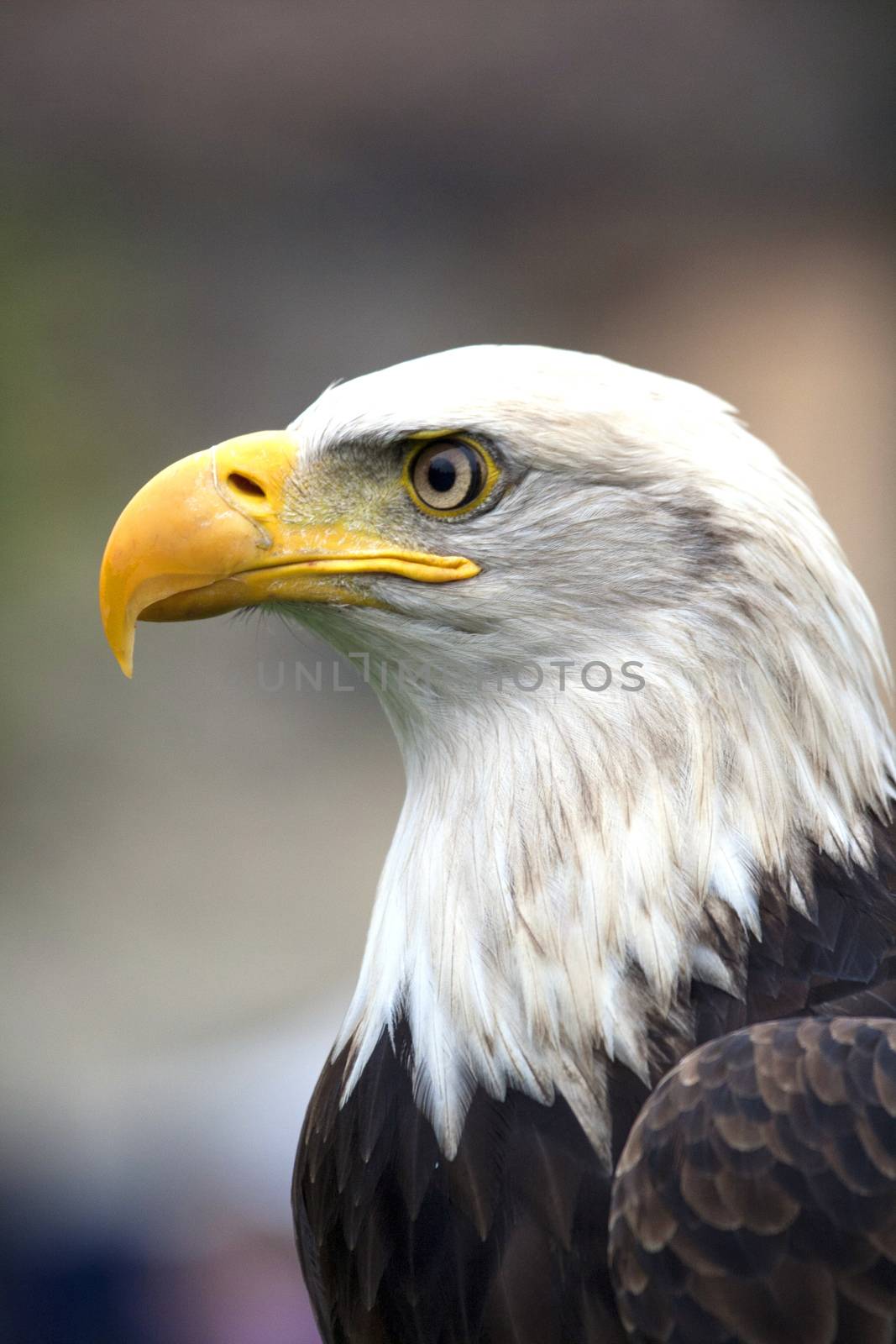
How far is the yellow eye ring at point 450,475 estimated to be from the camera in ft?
4.26

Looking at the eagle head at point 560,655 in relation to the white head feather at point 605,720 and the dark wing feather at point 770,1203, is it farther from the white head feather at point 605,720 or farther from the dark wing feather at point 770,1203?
the dark wing feather at point 770,1203

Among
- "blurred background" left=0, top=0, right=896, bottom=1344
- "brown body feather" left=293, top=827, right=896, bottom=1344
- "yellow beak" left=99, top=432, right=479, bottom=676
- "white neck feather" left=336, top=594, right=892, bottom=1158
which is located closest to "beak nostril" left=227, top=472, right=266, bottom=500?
"yellow beak" left=99, top=432, right=479, bottom=676

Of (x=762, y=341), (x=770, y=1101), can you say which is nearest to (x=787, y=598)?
(x=770, y=1101)

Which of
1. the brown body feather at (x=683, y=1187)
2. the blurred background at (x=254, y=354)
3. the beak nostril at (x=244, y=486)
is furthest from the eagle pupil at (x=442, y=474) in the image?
the blurred background at (x=254, y=354)

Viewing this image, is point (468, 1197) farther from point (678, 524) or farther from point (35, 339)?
point (35, 339)

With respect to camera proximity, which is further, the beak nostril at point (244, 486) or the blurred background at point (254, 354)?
the blurred background at point (254, 354)

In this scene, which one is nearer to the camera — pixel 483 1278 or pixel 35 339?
pixel 483 1278

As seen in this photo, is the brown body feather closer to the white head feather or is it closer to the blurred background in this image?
the white head feather

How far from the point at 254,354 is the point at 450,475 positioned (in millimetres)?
2883

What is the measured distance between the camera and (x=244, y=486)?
133 centimetres

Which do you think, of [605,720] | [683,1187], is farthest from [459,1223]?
[605,720]

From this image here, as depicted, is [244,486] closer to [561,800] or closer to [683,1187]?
[561,800]

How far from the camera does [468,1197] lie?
120 cm

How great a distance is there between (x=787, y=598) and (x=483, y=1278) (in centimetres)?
69
